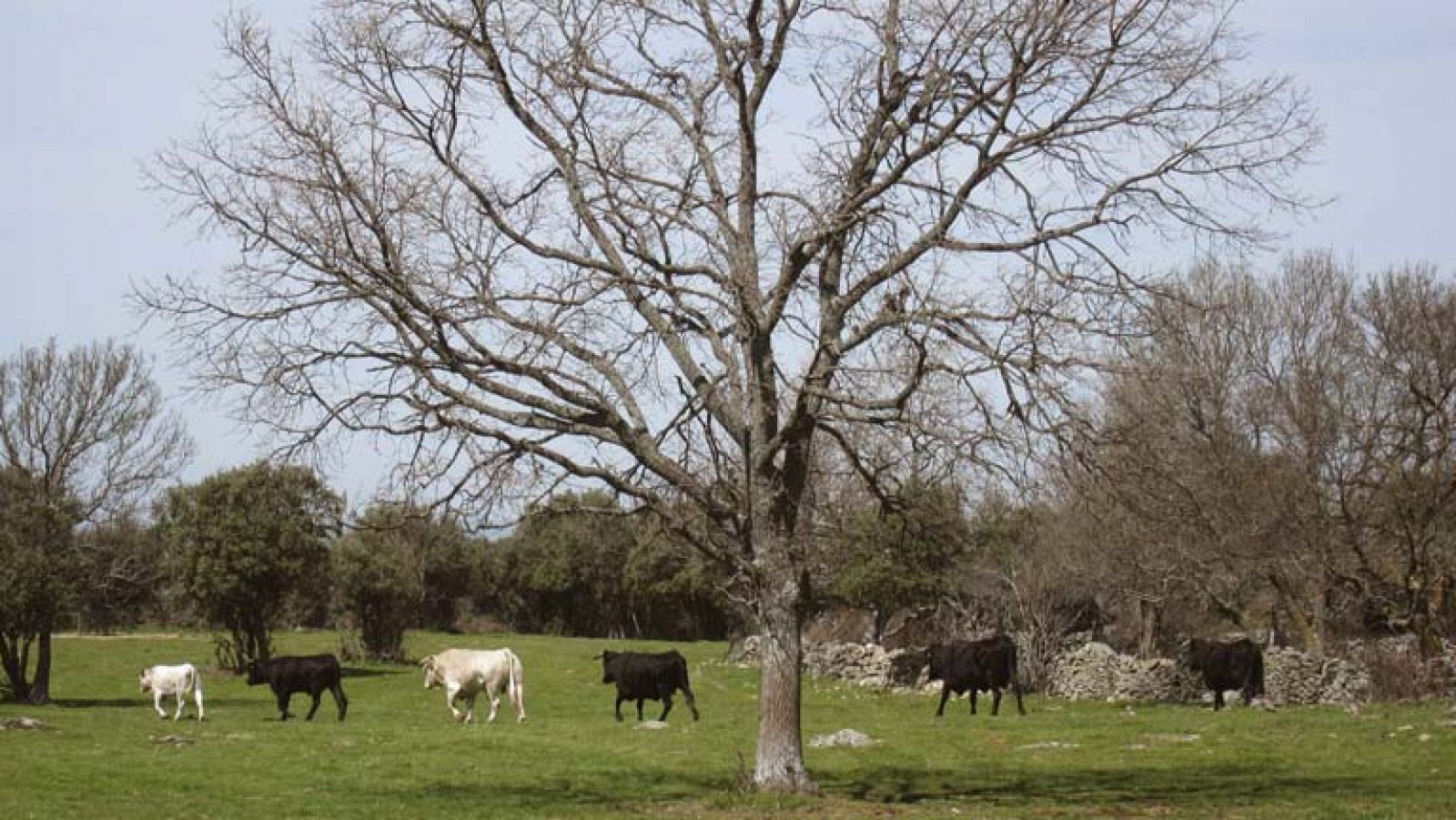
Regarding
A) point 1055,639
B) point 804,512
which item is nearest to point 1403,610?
point 1055,639

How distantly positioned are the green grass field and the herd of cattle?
2.31ft

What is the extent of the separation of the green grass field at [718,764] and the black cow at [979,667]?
746 millimetres

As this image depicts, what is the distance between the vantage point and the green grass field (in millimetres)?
14336

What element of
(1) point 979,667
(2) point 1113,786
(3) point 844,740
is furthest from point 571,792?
(1) point 979,667

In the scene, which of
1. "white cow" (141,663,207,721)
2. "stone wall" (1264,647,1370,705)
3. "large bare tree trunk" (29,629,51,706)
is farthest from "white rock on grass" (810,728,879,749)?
"large bare tree trunk" (29,629,51,706)

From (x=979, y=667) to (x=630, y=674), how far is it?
6.80m

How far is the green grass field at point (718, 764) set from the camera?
14336mm

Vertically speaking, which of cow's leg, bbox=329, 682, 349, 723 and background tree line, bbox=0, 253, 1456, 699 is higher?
background tree line, bbox=0, 253, 1456, 699

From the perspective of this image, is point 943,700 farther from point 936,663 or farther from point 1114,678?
point 1114,678

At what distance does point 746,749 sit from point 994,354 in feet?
31.6

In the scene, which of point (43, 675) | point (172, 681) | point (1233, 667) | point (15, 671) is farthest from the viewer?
point (15, 671)

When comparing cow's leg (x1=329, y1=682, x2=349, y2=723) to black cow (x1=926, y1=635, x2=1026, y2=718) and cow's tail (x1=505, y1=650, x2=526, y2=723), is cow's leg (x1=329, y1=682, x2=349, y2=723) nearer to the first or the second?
cow's tail (x1=505, y1=650, x2=526, y2=723)

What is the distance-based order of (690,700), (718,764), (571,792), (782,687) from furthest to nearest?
(690,700)
(718,764)
(571,792)
(782,687)

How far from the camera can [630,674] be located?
92.6 feet
